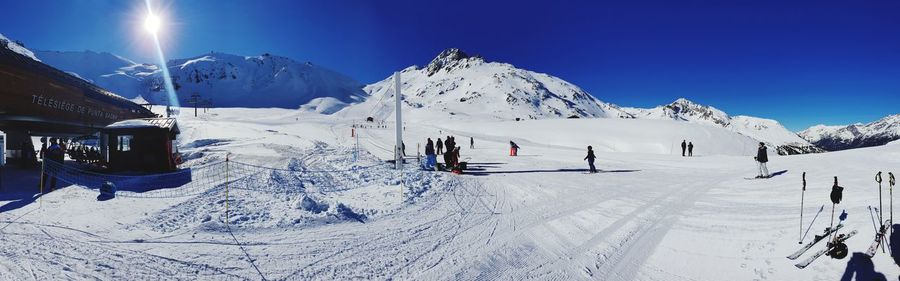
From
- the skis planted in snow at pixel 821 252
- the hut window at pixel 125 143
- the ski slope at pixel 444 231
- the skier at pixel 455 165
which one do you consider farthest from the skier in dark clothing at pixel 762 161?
the hut window at pixel 125 143

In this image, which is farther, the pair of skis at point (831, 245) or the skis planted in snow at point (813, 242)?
the skis planted in snow at point (813, 242)

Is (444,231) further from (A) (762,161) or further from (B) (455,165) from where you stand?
(A) (762,161)

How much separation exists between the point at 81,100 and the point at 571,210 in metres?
32.1

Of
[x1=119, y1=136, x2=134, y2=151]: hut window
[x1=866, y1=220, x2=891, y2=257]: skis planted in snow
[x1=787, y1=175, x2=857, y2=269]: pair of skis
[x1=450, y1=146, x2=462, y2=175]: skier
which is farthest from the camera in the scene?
[x1=450, y1=146, x2=462, y2=175]: skier

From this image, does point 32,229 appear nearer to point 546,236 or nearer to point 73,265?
point 73,265

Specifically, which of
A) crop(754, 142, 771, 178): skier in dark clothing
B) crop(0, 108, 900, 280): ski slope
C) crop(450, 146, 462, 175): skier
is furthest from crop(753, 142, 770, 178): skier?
crop(450, 146, 462, 175): skier

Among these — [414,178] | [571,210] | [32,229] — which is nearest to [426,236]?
[571,210]

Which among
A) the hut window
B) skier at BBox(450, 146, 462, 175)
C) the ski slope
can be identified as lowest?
the ski slope

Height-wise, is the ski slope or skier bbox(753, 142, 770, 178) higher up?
skier bbox(753, 142, 770, 178)

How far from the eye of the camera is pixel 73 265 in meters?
5.94

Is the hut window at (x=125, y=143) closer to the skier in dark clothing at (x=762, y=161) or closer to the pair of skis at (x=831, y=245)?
the pair of skis at (x=831, y=245)

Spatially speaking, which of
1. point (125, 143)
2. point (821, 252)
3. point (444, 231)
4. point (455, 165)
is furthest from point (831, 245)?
point (125, 143)

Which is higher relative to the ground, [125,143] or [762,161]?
[125,143]

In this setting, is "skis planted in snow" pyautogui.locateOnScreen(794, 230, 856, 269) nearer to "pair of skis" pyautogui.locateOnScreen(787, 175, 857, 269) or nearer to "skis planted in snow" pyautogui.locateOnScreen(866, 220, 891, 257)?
"pair of skis" pyautogui.locateOnScreen(787, 175, 857, 269)
